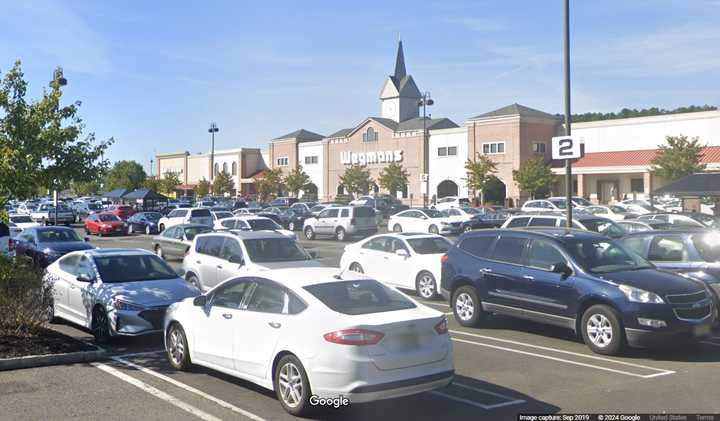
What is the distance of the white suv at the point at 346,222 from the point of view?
35.8 m

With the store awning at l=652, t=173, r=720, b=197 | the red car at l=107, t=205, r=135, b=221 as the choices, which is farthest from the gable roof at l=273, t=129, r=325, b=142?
the store awning at l=652, t=173, r=720, b=197

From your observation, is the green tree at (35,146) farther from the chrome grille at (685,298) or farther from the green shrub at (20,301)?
the chrome grille at (685,298)

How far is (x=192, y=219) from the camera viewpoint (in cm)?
3525

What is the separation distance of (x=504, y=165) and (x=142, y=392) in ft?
189

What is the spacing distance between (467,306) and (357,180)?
63.3m

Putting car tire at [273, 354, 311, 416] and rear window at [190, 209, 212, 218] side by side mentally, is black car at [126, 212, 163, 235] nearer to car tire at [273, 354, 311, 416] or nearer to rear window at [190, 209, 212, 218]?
rear window at [190, 209, 212, 218]

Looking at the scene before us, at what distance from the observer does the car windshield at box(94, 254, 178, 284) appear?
11.8 m

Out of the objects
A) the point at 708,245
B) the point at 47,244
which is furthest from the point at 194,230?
the point at 708,245

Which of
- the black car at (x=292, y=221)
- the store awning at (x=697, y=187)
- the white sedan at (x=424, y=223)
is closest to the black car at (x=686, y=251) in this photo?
the store awning at (x=697, y=187)

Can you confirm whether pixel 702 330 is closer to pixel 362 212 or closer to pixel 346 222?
pixel 346 222

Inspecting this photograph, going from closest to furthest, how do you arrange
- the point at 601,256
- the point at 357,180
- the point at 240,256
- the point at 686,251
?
the point at 601,256 < the point at 686,251 < the point at 240,256 < the point at 357,180

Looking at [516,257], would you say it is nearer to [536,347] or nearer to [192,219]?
[536,347]

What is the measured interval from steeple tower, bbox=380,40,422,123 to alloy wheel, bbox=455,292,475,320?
3228 inches

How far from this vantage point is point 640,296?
9953mm
